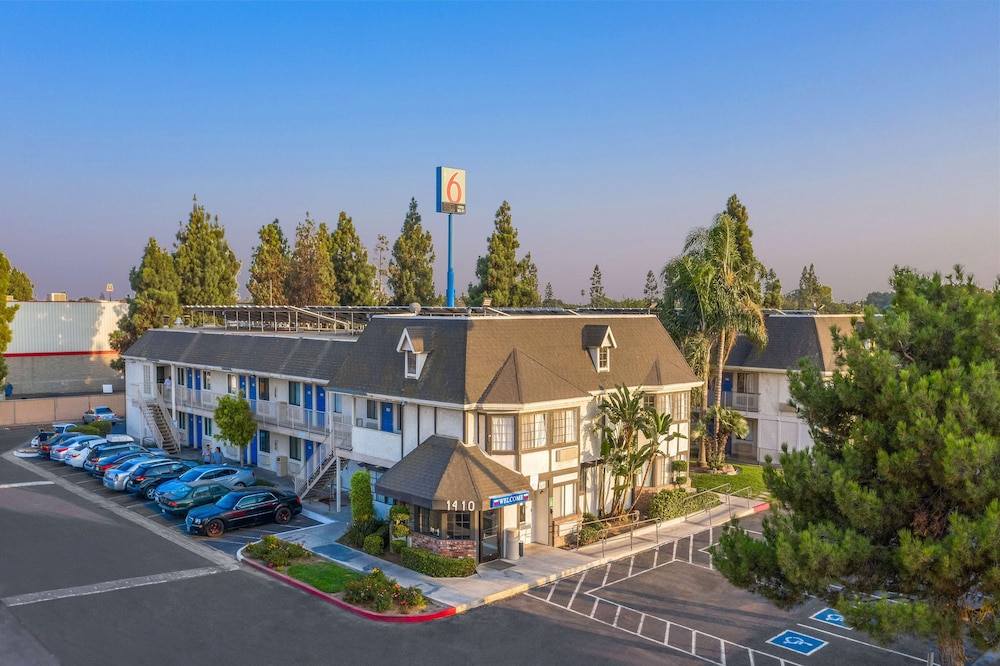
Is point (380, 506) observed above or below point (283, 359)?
below

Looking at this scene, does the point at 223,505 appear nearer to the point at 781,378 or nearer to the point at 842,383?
the point at 842,383

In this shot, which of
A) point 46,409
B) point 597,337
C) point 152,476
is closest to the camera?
point 597,337

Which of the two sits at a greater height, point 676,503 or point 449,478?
point 449,478

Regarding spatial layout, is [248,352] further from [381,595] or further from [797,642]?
[797,642]

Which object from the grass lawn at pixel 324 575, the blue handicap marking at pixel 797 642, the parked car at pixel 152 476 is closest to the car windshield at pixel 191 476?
the parked car at pixel 152 476

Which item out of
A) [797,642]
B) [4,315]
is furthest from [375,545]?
[4,315]

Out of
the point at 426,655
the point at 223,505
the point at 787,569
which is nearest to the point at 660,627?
the point at 426,655
